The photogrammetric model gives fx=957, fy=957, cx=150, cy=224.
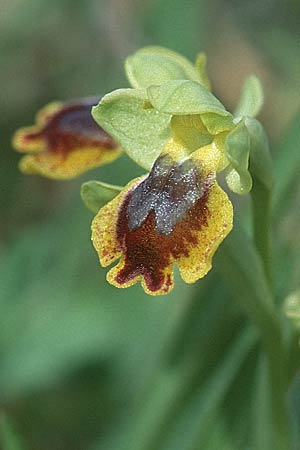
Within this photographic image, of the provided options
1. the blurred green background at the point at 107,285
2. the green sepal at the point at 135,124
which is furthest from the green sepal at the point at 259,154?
the blurred green background at the point at 107,285

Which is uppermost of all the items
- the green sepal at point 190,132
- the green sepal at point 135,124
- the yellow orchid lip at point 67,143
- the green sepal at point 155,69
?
the yellow orchid lip at point 67,143

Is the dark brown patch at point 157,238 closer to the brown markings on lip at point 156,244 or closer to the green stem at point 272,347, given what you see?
the brown markings on lip at point 156,244

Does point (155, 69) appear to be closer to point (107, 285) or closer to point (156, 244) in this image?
point (156, 244)

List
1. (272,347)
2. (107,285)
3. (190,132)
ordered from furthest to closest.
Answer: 1. (107,285)
2. (272,347)
3. (190,132)

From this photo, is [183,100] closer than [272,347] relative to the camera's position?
Yes

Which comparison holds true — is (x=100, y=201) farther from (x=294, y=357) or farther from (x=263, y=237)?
(x=294, y=357)

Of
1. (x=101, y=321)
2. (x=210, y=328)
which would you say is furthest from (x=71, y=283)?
(x=210, y=328)

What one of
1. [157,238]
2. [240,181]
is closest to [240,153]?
[240,181]
